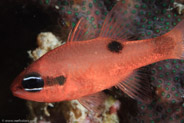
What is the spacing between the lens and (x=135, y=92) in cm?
196

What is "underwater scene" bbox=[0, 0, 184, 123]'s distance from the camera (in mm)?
1663

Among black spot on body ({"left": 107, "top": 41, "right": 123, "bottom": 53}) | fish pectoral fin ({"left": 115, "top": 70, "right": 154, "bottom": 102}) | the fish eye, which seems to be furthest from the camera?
fish pectoral fin ({"left": 115, "top": 70, "right": 154, "bottom": 102})

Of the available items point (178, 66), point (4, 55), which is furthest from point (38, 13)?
point (178, 66)

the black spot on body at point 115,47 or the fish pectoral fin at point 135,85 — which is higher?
the black spot on body at point 115,47

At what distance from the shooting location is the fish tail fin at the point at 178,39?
184cm

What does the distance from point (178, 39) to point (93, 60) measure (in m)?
1.01

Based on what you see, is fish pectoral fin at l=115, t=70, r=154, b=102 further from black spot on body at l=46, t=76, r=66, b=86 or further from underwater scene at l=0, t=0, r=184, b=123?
black spot on body at l=46, t=76, r=66, b=86

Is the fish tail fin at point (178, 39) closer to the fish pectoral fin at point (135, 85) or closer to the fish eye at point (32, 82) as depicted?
the fish pectoral fin at point (135, 85)

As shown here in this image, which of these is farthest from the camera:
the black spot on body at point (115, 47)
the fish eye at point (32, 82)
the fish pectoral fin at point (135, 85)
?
the fish pectoral fin at point (135, 85)

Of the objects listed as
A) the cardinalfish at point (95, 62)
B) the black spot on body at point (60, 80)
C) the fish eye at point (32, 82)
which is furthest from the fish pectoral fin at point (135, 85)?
the fish eye at point (32, 82)

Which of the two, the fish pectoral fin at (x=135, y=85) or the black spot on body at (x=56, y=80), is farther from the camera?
the fish pectoral fin at (x=135, y=85)

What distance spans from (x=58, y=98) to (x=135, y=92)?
2.97 feet

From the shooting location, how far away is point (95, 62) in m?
1.70

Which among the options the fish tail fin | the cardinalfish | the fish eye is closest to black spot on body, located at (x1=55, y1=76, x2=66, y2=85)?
the cardinalfish
